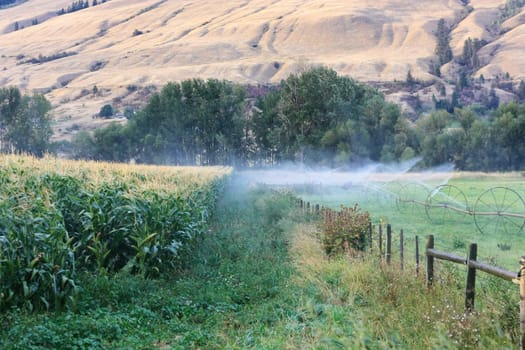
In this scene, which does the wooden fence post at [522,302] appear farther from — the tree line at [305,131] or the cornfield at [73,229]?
the tree line at [305,131]

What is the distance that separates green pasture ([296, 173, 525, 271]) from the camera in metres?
16.4

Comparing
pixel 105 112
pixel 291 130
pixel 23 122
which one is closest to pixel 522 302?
pixel 291 130

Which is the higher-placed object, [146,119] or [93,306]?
[93,306]

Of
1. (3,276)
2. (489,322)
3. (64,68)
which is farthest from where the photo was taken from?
(64,68)

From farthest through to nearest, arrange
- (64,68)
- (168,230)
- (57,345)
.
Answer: (64,68) < (168,230) < (57,345)

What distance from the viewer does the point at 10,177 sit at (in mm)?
11477

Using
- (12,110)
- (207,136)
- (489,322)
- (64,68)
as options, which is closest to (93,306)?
(489,322)

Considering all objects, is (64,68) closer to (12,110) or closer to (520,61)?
(12,110)

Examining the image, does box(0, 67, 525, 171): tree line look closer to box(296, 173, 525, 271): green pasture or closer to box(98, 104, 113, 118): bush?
box(296, 173, 525, 271): green pasture

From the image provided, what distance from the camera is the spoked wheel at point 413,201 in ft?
88.0

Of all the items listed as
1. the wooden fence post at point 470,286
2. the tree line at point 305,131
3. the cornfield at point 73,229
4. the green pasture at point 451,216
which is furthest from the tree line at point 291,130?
the wooden fence post at point 470,286

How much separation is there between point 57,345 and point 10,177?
5.22 meters

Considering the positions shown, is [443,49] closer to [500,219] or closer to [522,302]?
[500,219]

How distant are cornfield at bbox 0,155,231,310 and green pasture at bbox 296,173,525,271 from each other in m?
5.02
